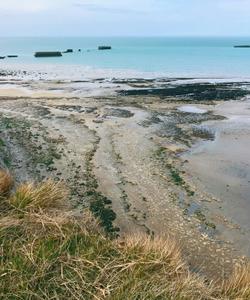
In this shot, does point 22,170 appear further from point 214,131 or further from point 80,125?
point 214,131

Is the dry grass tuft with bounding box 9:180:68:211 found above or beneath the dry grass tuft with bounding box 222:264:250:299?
above

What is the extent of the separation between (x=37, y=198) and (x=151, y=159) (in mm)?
9049

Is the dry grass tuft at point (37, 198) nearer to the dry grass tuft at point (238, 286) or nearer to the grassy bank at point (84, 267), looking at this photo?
the grassy bank at point (84, 267)

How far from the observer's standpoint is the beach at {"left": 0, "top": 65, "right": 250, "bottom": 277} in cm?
1242

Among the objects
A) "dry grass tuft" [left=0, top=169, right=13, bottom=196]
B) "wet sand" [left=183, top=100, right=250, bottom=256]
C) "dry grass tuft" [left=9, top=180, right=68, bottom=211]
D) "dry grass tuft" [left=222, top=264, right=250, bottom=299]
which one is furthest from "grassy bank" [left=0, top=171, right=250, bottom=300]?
"wet sand" [left=183, top=100, right=250, bottom=256]

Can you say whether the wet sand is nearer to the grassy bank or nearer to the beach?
the beach

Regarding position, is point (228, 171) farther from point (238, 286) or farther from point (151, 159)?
point (238, 286)

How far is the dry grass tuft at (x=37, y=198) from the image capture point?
9.53 m

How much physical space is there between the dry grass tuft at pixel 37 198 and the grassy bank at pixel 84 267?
31 cm

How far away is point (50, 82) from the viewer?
46719 mm

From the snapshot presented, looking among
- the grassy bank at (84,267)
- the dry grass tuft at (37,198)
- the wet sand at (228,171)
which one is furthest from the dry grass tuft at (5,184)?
the wet sand at (228,171)

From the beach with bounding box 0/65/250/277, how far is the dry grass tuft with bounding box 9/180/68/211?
2453 mm

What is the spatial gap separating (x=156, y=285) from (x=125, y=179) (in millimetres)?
8953

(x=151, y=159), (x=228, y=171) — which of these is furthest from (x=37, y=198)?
(x=228, y=171)
